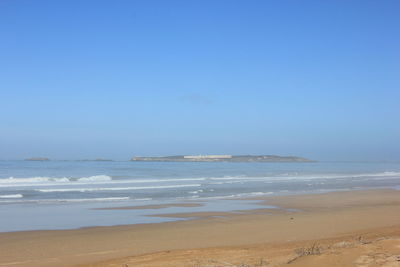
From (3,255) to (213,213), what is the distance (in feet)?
28.3

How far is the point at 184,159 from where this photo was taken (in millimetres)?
174500

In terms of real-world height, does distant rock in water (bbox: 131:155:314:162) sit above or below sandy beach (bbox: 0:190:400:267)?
above

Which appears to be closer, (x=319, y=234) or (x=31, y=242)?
(x=31, y=242)

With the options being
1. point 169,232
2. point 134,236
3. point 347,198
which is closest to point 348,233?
point 169,232

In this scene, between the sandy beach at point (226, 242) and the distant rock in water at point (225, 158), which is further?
the distant rock in water at point (225, 158)

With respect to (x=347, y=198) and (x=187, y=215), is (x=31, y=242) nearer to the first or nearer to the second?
(x=187, y=215)

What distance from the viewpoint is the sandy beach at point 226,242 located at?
23.6 feet

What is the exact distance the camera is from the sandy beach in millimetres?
7195

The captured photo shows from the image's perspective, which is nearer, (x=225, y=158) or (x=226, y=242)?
(x=226, y=242)

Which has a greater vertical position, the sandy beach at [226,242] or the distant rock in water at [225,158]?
the distant rock in water at [225,158]

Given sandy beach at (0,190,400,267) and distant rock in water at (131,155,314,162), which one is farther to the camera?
distant rock in water at (131,155,314,162)

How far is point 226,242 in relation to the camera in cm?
1022

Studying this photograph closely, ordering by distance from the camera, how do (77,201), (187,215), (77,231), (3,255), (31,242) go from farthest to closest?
(77,201)
(187,215)
(77,231)
(31,242)
(3,255)

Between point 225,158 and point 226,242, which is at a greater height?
point 225,158
